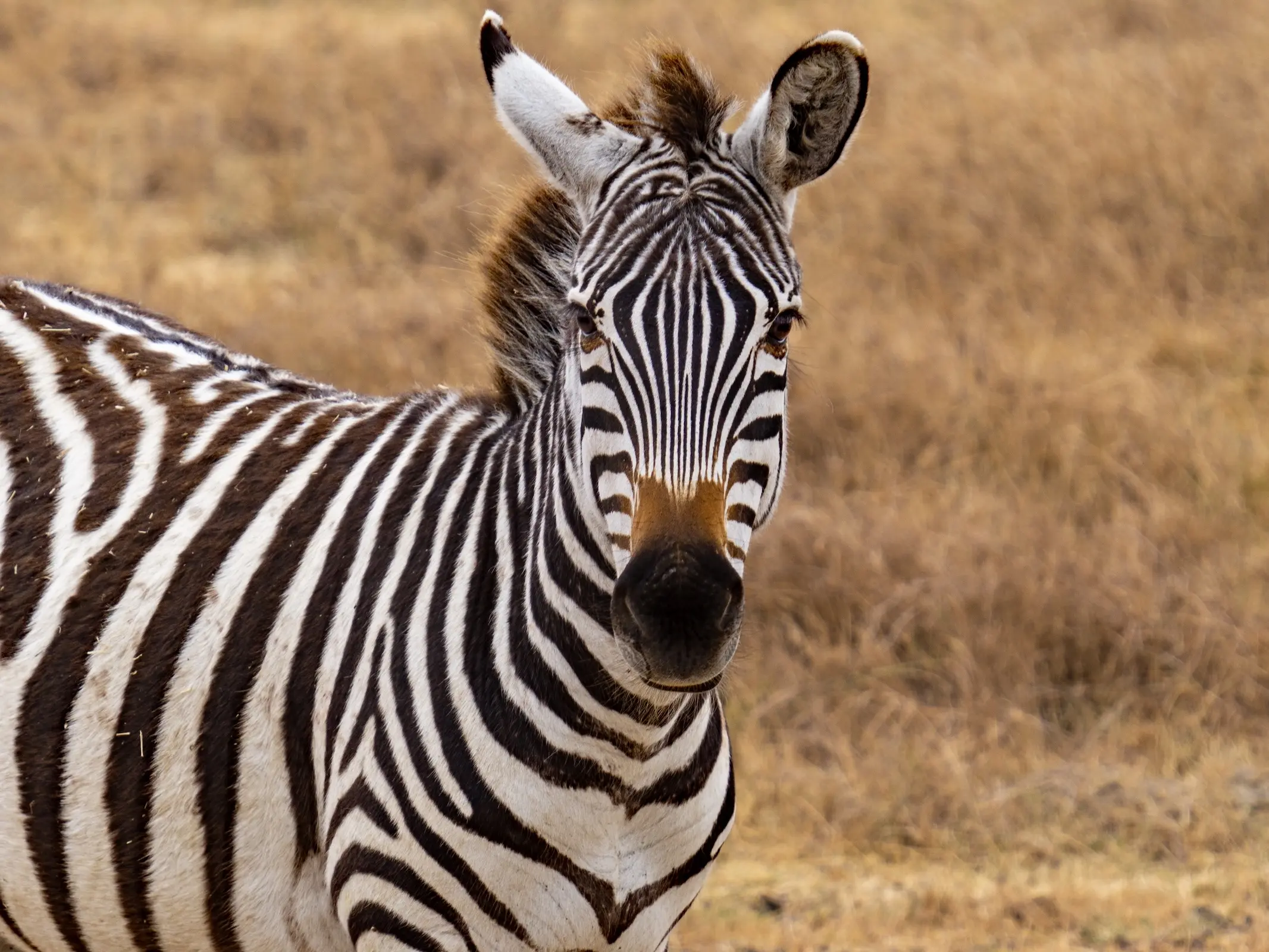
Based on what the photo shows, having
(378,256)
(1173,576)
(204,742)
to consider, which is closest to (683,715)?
(204,742)

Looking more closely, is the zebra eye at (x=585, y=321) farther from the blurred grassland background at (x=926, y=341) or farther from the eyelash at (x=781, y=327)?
the blurred grassland background at (x=926, y=341)

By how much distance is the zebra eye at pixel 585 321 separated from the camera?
2730mm

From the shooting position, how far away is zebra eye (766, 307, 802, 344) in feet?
8.95

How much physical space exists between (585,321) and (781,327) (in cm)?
33

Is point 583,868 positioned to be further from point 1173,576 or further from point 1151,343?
point 1151,343

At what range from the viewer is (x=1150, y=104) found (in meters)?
→ 10.2

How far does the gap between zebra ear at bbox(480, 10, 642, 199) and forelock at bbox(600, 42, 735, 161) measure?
0.22ft

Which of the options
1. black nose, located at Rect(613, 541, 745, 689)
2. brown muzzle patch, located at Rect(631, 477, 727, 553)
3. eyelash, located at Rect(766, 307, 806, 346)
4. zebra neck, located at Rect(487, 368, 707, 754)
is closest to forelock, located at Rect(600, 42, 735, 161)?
eyelash, located at Rect(766, 307, 806, 346)

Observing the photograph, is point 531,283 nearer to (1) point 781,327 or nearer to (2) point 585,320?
(2) point 585,320

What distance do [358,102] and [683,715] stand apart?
9.35m

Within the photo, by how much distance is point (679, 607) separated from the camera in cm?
246

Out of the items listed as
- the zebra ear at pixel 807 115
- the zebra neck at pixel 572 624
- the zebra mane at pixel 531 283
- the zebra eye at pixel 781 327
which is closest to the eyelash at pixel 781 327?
the zebra eye at pixel 781 327

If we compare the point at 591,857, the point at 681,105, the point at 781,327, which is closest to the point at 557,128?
the point at 681,105

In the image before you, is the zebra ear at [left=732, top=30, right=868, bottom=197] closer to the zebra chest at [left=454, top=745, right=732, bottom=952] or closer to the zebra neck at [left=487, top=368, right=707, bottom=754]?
the zebra neck at [left=487, top=368, right=707, bottom=754]
